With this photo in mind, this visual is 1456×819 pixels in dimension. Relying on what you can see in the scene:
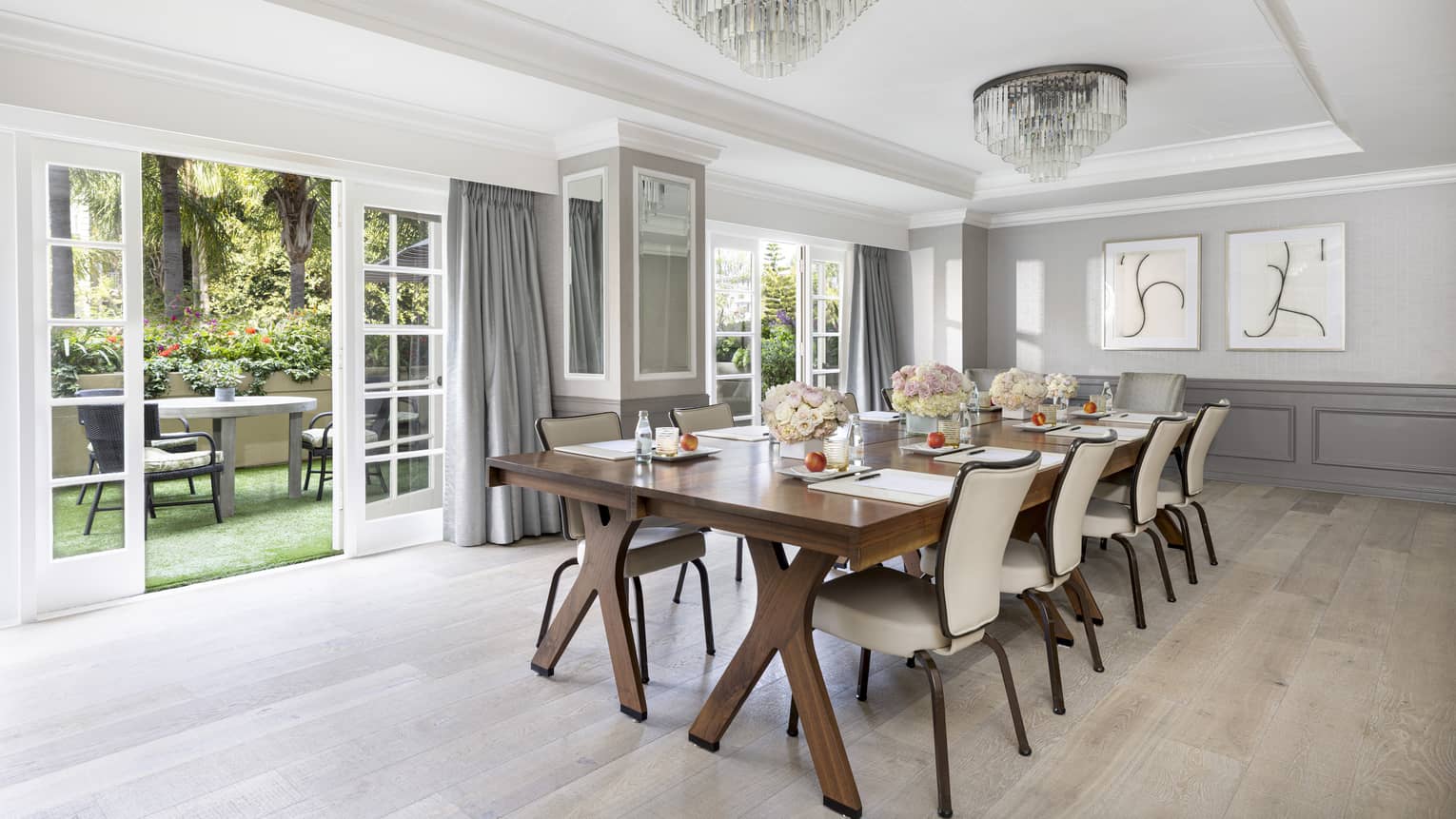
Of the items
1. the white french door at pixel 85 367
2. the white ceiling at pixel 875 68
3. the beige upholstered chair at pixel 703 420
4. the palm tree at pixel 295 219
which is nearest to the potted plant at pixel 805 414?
the beige upholstered chair at pixel 703 420

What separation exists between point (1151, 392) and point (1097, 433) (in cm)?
271

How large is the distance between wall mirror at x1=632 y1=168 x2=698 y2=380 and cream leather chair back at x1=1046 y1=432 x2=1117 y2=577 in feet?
8.86

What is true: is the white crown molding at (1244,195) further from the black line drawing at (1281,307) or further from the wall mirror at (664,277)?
the wall mirror at (664,277)

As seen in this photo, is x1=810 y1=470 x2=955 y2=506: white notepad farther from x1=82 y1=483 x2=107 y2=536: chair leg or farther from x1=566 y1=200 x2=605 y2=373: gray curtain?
x1=82 y1=483 x2=107 y2=536: chair leg

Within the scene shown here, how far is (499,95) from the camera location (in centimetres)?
405

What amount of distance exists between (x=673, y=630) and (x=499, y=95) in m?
2.68

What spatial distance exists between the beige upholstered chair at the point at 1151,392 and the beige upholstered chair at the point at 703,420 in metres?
3.55

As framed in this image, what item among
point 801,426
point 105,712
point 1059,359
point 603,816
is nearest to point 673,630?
point 801,426

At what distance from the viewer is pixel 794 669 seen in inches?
86.6

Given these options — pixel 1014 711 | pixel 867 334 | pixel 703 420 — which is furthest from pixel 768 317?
pixel 1014 711

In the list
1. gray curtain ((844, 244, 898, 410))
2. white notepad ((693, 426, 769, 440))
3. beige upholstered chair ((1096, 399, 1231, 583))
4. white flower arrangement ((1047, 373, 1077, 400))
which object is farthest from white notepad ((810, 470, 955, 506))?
gray curtain ((844, 244, 898, 410))

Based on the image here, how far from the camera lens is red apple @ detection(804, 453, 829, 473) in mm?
2549

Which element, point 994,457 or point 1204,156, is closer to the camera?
point 994,457

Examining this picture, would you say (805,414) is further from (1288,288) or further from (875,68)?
(1288,288)
